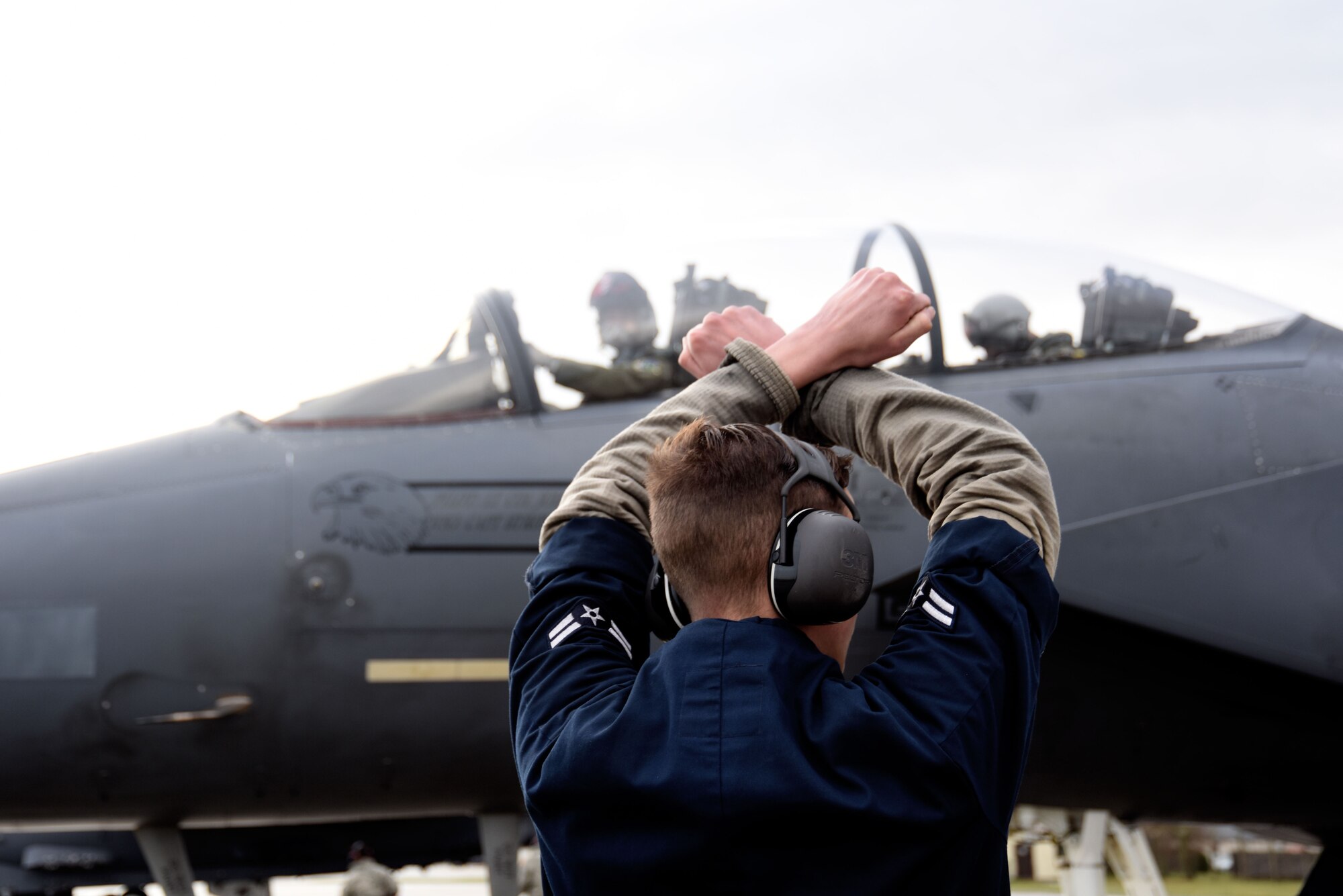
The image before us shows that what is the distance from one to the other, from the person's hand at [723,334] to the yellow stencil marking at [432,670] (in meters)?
2.49

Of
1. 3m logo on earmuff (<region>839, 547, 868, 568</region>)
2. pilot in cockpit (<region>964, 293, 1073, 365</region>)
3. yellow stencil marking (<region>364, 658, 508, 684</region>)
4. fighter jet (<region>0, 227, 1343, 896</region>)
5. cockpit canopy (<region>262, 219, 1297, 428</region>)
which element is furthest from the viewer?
pilot in cockpit (<region>964, 293, 1073, 365</region>)

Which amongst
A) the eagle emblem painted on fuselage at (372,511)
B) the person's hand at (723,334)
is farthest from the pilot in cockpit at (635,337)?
the person's hand at (723,334)

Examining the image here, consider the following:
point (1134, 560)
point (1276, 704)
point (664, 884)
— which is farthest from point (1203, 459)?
point (664, 884)

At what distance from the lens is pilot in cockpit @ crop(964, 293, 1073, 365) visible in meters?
5.21

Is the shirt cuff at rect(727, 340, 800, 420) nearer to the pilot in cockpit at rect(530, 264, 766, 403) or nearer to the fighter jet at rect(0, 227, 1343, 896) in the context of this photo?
the fighter jet at rect(0, 227, 1343, 896)

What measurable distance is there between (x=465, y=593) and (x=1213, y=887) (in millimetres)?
27188

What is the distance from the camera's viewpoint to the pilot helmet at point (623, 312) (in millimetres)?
5254

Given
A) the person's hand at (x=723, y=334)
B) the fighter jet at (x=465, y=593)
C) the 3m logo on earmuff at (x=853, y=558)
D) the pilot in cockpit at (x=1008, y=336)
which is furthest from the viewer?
the pilot in cockpit at (x=1008, y=336)

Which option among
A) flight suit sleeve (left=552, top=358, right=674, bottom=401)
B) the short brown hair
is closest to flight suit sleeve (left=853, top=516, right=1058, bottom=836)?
the short brown hair

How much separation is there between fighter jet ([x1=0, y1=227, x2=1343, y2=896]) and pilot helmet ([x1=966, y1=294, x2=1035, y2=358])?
6cm

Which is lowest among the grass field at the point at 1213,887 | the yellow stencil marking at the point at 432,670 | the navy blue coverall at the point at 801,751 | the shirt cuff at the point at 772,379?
the grass field at the point at 1213,887

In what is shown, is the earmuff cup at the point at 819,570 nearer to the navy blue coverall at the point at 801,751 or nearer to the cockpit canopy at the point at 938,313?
the navy blue coverall at the point at 801,751

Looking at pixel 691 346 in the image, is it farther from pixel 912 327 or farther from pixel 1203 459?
pixel 1203 459

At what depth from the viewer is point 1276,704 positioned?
479cm
